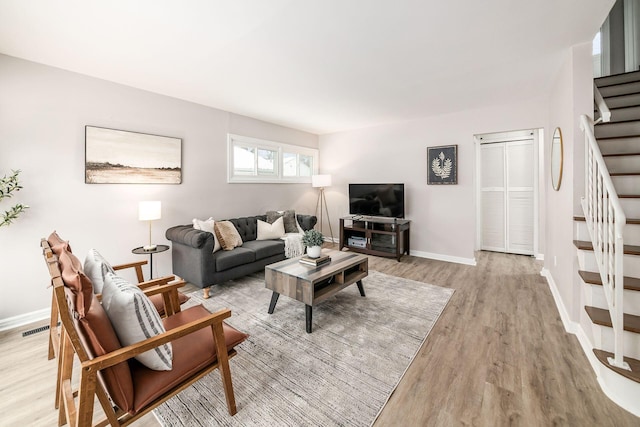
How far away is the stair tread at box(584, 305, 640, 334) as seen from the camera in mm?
1621

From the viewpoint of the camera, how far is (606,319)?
1.76 metres

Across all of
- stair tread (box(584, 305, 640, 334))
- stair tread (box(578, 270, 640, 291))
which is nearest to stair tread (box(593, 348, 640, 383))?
stair tread (box(584, 305, 640, 334))

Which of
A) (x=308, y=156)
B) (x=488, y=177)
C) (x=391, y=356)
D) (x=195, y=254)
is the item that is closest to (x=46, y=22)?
(x=195, y=254)

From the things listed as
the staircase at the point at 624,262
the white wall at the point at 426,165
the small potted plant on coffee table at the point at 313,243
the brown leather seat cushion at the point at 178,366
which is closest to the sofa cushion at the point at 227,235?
the small potted plant on coffee table at the point at 313,243

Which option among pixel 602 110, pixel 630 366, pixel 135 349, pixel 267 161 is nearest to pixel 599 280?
pixel 630 366

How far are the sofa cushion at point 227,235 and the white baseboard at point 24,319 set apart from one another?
1.85m

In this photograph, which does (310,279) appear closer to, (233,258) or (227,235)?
(233,258)

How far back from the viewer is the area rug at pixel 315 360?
4.96 ft

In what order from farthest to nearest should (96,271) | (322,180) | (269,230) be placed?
(322,180) → (269,230) → (96,271)

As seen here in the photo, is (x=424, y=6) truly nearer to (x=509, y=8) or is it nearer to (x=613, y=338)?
(x=509, y=8)

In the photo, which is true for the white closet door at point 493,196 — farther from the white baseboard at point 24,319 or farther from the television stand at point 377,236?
the white baseboard at point 24,319

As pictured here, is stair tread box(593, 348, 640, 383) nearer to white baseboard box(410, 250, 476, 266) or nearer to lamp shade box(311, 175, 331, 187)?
white baseboard box(410, 250, 476, 266)

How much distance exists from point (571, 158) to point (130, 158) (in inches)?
186

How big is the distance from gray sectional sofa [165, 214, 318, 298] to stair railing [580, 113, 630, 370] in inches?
132
